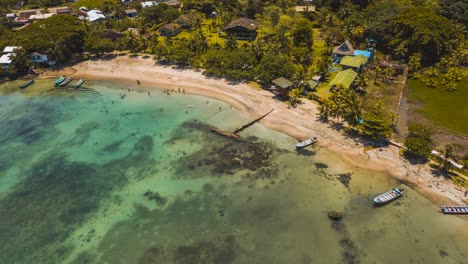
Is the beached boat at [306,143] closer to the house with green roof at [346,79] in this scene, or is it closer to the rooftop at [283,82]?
the rooftop at [283,82]

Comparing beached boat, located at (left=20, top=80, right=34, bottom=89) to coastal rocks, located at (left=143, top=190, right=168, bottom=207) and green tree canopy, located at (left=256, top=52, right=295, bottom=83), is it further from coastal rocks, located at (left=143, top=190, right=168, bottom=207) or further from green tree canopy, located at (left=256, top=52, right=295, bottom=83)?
green tree canopy, located at (left=256, top=52, right=295, bottom=83)

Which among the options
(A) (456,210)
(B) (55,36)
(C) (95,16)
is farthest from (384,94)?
(C) (95,16)

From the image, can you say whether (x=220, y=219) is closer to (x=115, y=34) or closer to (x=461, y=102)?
(x=461, y=102)

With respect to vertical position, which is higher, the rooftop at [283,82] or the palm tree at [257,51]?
the palm tree at [257,51]

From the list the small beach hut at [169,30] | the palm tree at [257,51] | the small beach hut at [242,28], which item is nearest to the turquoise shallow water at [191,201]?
the palm tree at [257,51]

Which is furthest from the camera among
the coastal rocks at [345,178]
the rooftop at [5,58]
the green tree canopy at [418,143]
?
the rooftop at [5,58]

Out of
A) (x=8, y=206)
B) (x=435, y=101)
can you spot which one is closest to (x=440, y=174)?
(x=435, y=101)

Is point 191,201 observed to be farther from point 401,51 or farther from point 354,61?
point 401,51

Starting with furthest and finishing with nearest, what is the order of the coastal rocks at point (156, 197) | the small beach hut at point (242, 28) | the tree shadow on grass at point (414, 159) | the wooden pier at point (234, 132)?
the small beach hut at point (242, 28), the wooden pier at point (234, 132), the tree shadow on grass at point (414, 159), the coastal rocks at point (156, 197)
